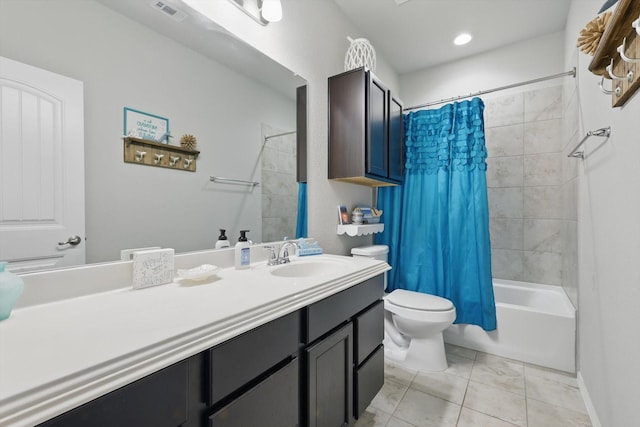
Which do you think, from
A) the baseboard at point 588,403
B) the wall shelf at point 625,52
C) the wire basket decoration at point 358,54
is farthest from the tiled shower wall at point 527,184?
the wall shelf at point 625,52

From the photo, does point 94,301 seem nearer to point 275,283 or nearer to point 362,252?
point 275,283

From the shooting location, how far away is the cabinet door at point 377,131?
6.00 ft

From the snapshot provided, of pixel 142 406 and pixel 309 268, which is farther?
pixel 309 268

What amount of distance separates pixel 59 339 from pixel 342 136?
65.4 inches

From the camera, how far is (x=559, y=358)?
6.13 ft

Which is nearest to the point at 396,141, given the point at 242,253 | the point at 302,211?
the point at 302,211

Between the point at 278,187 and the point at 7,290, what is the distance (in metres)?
1.07

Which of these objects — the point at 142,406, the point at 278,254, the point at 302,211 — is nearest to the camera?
the point at 142,406

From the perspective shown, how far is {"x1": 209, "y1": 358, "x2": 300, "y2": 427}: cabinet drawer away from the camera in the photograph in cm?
69

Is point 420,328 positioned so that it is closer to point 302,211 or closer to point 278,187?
point 302,211

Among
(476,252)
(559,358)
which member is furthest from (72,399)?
(559,358)

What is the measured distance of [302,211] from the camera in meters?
1.72

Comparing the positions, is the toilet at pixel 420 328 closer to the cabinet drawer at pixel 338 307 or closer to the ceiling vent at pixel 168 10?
Result: the cabinet drawer at pixel 338 307

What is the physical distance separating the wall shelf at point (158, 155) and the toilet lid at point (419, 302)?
1546 mm
